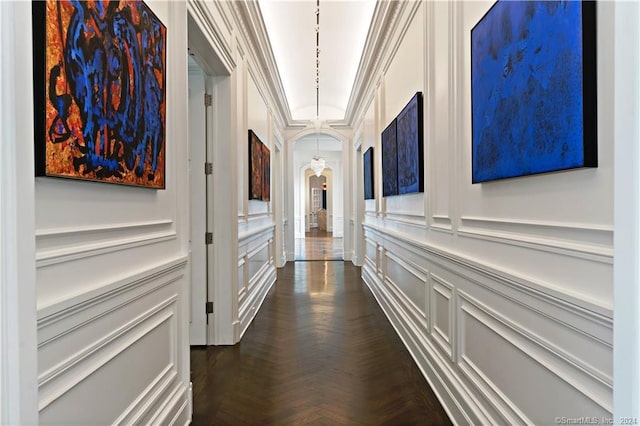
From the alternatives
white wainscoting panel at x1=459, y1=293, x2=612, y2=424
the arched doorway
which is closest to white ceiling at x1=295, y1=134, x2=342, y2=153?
the arched doorway

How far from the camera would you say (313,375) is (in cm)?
304

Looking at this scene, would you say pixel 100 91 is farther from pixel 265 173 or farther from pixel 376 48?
pixel 265 173

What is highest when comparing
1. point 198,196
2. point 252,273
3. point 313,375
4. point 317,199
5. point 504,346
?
point 317,199

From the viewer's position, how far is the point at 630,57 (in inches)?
28.9

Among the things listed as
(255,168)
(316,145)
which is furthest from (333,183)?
(255,168)

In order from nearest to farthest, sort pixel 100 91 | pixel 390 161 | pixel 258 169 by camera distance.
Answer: pixel 100 91 < pixel 390 161 < pixel 258 169

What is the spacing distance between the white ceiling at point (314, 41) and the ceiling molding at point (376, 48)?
0.43 m

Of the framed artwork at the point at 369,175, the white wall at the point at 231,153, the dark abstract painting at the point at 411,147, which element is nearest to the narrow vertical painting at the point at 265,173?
the white wall at the point at 231,153

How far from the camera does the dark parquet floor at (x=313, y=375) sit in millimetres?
2471

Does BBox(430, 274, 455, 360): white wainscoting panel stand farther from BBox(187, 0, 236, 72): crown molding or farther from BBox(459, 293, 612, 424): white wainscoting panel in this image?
BBox(187, 0, 236, 72): crown molding

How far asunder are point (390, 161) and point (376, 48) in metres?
1.61

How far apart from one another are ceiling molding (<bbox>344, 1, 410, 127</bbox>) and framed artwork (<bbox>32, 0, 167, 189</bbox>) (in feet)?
8.15

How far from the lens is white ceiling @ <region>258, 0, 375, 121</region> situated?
4.89 metres

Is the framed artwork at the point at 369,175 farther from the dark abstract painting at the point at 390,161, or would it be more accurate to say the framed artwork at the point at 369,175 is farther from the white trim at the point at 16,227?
the white trim at the point at 16,227
